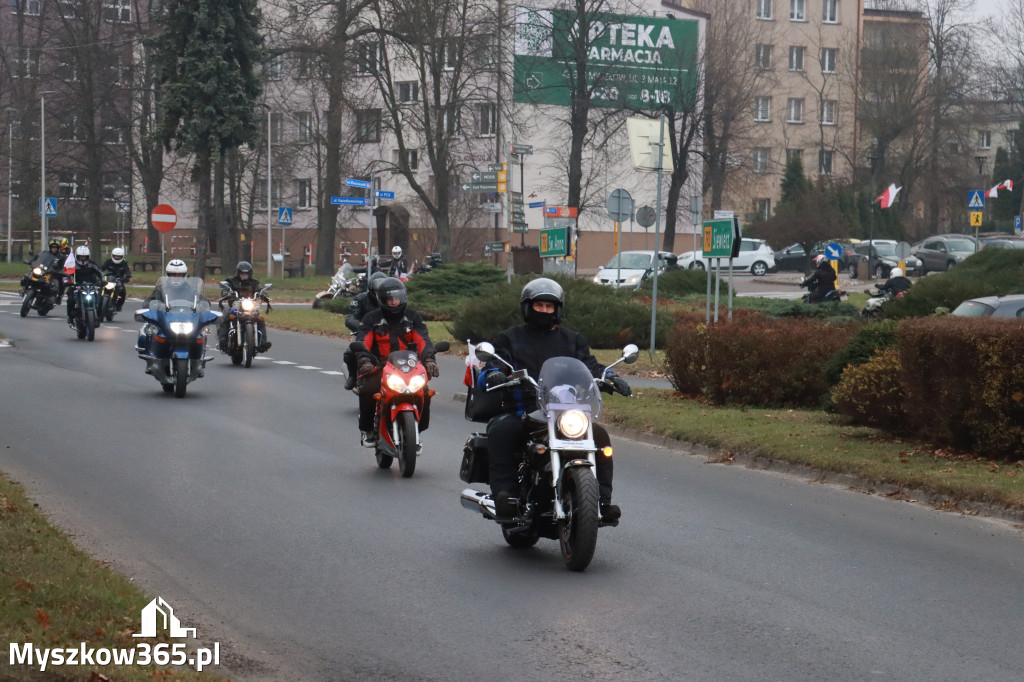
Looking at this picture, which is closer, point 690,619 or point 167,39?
point 690,619

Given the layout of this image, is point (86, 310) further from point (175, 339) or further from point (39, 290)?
point (175, 339)

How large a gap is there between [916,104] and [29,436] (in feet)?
233

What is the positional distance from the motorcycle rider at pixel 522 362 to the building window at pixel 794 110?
84.0m

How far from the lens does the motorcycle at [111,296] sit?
1282 inches

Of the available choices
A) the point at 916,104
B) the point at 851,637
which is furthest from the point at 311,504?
the point at 916,104

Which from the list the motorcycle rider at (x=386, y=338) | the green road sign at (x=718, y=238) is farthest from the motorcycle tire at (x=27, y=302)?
the motorcycle rider at (x=386, y=338)

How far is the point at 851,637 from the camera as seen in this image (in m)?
6.66

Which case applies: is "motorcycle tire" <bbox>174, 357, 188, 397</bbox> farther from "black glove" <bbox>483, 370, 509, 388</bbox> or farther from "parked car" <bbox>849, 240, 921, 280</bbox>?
"parked car" <bbox>849, 240, 921, 280</bbox>

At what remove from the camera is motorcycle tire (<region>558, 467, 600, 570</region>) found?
783cm

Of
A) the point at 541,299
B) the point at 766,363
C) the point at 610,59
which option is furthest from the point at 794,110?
the point at 541,299

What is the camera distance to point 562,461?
8156 millimetres

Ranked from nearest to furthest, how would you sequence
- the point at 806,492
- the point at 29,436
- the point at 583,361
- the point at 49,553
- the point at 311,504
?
the point at 49,553, the point at 583,361, the point at 311,504, the point at 806,492, the point at 29,436

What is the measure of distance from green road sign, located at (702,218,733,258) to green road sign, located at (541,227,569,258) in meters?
5.63

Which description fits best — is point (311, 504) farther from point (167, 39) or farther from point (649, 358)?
point (167, 39)
